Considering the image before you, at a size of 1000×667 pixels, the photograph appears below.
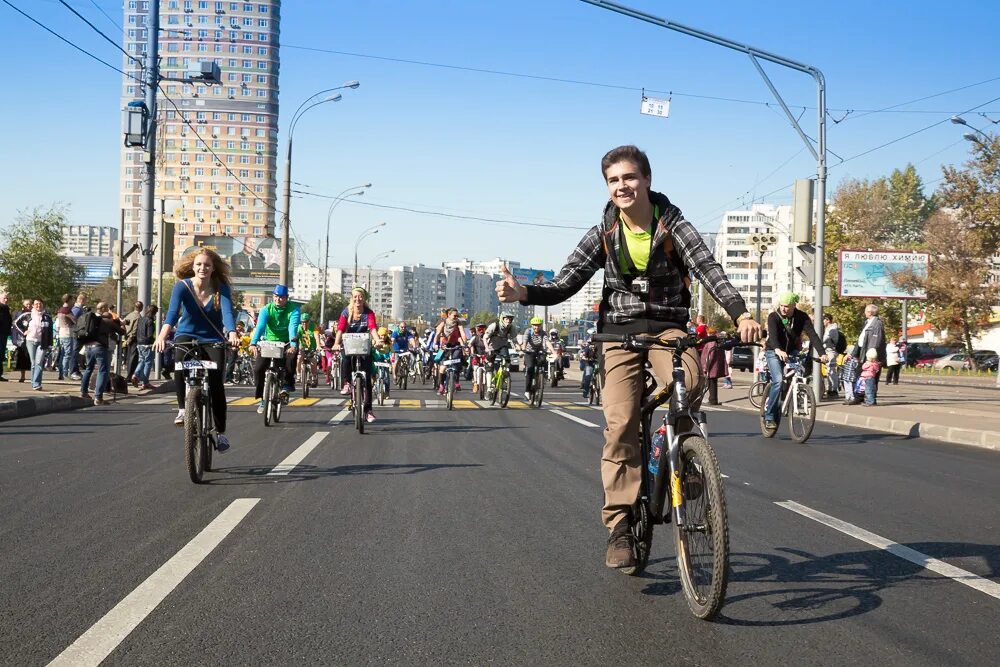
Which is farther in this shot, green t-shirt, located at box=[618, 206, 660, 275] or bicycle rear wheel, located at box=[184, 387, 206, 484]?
bicycle rear wheel, located at box=[184, 387, 206, 484]

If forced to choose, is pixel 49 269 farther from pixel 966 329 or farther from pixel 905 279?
pixel 966 329

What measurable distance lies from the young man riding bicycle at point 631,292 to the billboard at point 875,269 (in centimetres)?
5392

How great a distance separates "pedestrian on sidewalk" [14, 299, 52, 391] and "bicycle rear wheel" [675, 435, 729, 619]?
55.6 feet

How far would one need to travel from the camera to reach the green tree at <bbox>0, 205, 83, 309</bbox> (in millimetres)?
54625

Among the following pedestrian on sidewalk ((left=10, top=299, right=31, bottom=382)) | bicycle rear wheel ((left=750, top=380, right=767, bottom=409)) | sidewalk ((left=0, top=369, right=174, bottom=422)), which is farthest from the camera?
pedestrian on sidewalk ((left=10, top=299, right=31, bottom=382))

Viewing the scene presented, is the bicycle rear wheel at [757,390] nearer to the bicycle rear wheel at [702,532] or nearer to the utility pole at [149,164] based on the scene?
the bicycle rear wheel at [702,532]

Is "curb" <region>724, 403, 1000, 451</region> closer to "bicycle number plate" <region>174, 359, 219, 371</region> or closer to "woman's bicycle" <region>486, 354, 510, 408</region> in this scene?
"woman's bicycle" <region>486, 354, 510, 408</region>

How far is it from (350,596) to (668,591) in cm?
136

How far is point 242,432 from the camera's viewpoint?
39.0ft

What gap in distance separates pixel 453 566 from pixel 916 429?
35.2ft

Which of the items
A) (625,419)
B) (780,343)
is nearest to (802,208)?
(780,343)

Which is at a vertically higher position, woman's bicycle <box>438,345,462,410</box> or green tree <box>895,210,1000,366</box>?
green tree <box>895,210,1000,366</box>

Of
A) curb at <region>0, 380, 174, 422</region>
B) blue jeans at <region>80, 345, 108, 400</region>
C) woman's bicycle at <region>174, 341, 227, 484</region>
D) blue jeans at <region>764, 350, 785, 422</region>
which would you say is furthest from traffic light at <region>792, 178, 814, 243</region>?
woman's bicycle at <region>174, 341, 227, 484</region>

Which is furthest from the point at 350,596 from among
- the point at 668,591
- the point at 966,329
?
the point at 966,329
